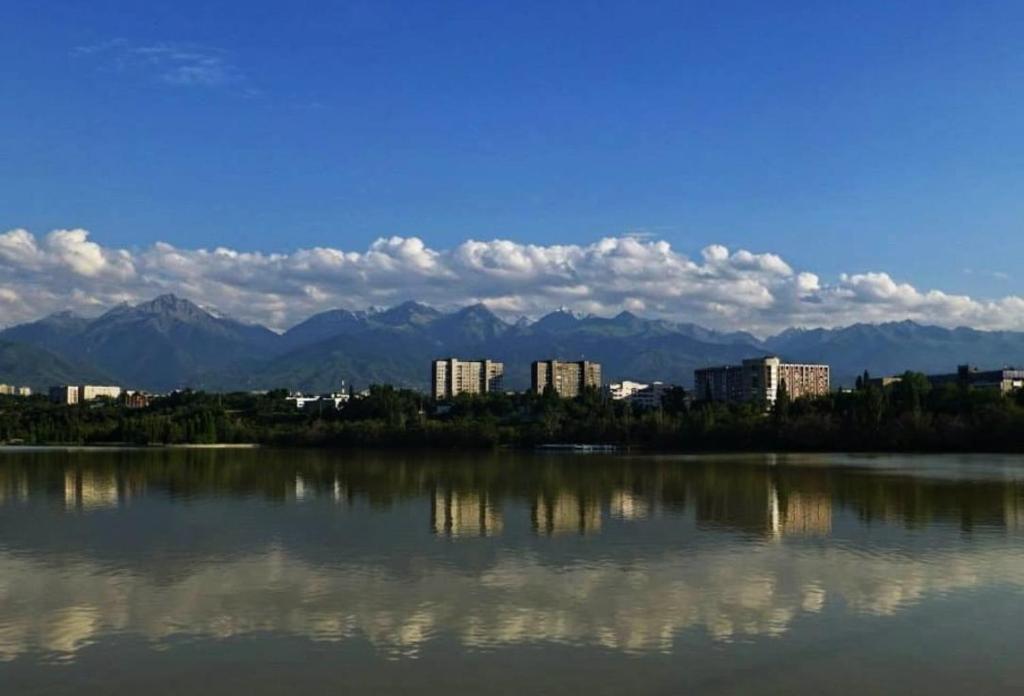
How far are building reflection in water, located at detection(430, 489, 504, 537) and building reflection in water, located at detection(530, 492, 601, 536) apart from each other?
131 centimetres

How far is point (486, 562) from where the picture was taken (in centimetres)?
2184

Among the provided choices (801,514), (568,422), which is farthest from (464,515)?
(568,422)

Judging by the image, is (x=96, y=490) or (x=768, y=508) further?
(x=96, y=490)

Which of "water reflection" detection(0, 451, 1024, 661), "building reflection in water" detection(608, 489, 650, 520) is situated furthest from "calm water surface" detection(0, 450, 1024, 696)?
"building reflection in water" detection(608, 489, 650, 520)

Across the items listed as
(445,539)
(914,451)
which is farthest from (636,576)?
(914,451)

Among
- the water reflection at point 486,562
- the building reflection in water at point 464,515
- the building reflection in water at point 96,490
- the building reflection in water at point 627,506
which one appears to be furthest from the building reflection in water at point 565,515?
the building reflection in water at point 96,490

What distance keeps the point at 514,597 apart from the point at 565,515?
14.8 m

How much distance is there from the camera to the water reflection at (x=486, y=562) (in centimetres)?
1556

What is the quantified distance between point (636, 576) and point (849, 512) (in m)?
16.0

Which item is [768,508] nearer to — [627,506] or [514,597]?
[627,506]

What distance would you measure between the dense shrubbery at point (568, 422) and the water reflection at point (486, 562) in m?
51.0

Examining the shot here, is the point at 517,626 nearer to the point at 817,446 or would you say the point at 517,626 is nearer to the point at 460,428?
the point at 817,446

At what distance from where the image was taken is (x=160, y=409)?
17138cm

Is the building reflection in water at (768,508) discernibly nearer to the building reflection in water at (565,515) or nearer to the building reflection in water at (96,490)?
the building reflection in water at (565,515)
